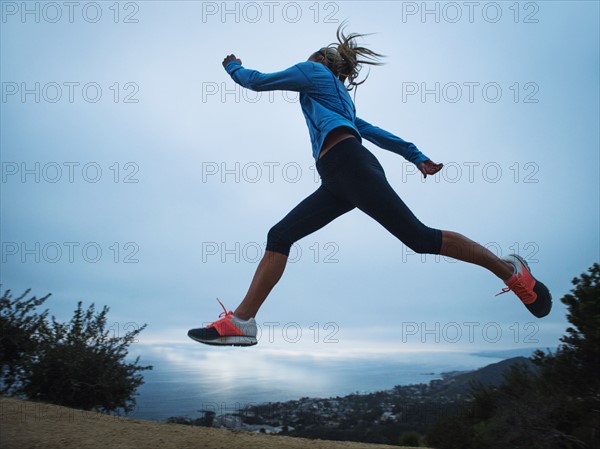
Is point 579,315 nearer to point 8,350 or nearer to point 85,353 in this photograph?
point 85,353

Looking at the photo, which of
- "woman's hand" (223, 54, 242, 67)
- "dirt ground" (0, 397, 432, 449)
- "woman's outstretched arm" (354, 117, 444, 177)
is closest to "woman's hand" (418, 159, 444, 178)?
"woman's outstretched arm" (354, 117, 444, 177)

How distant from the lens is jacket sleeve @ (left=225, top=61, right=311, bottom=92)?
3.19 metres

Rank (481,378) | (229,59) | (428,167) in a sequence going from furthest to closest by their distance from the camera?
(481,378)
(428,167)
(229,59)

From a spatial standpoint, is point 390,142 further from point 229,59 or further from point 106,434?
point 106,434

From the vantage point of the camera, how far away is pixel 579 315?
6.25 meters

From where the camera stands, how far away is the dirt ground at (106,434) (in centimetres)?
379

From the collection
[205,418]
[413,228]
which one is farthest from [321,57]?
[205,418]

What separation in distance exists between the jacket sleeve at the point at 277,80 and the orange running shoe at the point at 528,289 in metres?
1.83

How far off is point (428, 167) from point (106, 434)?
10.6 feet

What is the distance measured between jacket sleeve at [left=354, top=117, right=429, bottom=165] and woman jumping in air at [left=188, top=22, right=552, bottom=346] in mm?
371

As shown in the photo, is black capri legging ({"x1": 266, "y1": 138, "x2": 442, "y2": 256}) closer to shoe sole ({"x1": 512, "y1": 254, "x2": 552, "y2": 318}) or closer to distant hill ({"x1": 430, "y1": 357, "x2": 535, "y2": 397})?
shoe sole ({"x1": 512, "y1": 254, "x2": 552, "y2": 318})

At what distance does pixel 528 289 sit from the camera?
3.54m

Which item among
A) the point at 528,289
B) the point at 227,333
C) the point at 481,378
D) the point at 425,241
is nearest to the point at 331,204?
the point at 425,241

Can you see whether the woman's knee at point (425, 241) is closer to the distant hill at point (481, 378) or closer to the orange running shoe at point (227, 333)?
the orange running shoe at point (227, 333)
